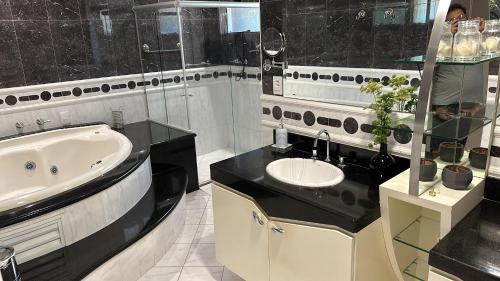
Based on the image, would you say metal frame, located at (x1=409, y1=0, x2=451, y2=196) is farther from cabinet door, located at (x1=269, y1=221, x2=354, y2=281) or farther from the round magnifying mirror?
the round magnifying mirror

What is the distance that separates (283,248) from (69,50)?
2.74 m

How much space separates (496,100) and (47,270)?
7.67ft

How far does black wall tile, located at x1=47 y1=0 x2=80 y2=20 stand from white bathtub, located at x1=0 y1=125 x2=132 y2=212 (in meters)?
0.99

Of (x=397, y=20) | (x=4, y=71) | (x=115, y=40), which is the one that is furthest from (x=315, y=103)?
(x=4, y=71)

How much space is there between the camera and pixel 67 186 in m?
2.21

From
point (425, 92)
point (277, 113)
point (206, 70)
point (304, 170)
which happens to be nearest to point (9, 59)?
point (206, 70)

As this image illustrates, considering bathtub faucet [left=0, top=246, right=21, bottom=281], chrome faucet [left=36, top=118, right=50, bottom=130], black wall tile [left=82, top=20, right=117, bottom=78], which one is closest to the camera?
bathtub faucet [left=0, top=246, right=21, bottom=281]

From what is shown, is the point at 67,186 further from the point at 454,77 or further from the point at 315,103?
the point at 454,77

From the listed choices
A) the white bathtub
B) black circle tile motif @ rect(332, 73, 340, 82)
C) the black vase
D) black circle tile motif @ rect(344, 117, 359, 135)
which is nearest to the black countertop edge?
the black vase

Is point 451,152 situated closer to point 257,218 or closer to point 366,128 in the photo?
point 366,128

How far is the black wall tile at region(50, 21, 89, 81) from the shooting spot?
3.21 m

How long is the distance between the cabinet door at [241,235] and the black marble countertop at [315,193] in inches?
2.9

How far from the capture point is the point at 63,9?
3.20 m

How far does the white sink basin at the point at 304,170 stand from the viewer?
75.3 inches
